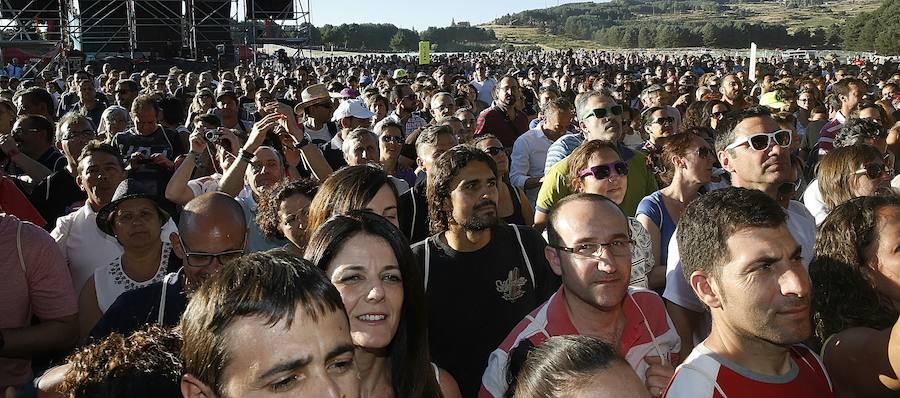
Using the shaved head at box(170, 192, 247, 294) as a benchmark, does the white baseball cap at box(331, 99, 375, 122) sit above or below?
above

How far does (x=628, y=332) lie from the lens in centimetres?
295

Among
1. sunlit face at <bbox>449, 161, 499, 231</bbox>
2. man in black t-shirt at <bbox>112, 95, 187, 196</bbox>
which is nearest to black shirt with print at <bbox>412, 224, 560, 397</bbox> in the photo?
sunlit face at <bbox>449, 161, 499, 231</bbox>

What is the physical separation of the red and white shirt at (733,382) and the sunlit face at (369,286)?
0.90 m

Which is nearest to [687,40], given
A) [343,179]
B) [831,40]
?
[831,40]

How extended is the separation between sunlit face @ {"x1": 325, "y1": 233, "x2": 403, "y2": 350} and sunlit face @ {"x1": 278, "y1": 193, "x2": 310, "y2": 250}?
143 cm

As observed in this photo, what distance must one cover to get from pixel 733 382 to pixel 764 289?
300 millimetres

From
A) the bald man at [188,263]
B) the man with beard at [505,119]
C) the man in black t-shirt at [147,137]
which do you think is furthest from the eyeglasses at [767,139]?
the man in black t-shirt at [147,137]

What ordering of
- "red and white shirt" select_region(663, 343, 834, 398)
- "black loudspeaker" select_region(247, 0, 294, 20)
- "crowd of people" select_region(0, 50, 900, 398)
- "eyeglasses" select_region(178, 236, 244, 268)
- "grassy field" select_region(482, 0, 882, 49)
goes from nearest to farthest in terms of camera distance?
"crowd of people" select_region(0, 50, 900, 398)
"red and white shirt" select_region(663, 343, 834, 398)
"eyeglasses" select_region(178, 236, 244, 268)
"black loudspeaker" select_region(247, 0, 294, 20)
"grassy field" select_region(482, 0, 882, 49)

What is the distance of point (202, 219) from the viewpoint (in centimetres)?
327

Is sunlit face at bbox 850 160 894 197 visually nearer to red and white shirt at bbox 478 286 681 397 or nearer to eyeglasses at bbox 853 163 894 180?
eyeglasses at bbox 853 163 894 180

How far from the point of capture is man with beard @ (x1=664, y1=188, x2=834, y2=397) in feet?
8.02

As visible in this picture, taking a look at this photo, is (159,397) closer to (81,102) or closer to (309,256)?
(309,256)

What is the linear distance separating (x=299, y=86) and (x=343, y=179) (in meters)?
11.7

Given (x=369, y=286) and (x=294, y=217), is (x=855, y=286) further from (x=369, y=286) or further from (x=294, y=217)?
(x=294, y=217)
